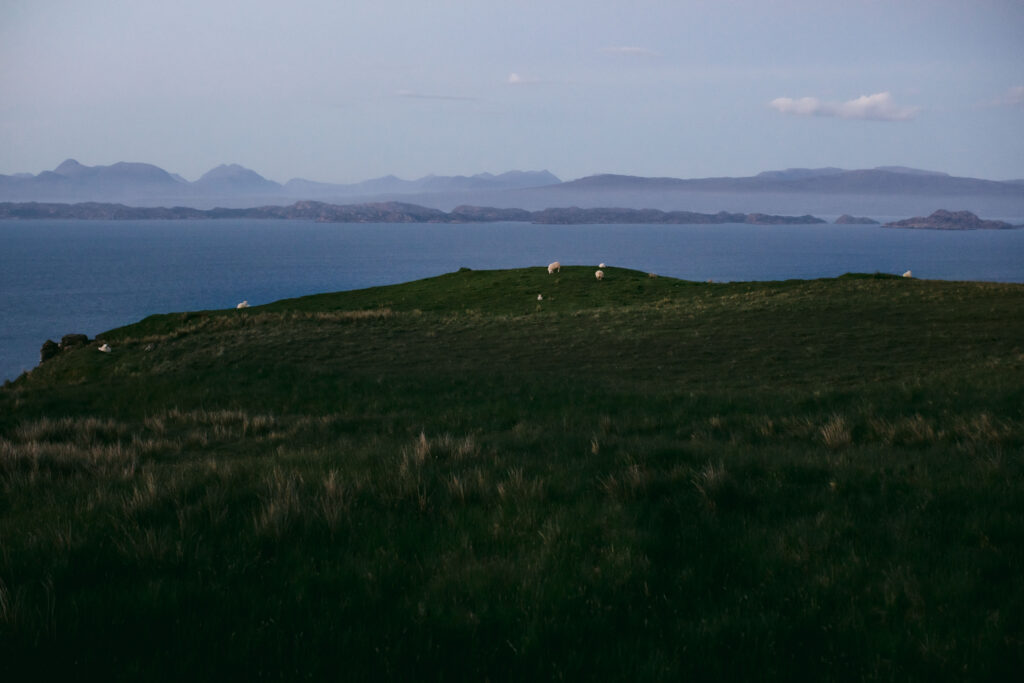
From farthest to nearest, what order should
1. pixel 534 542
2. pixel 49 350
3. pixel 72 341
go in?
pixel 49 350
pixel 72 341
pixel 534 542

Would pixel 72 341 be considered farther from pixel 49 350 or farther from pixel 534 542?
pixel 534 542

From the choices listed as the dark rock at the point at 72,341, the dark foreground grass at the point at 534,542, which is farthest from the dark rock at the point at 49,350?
the dark foreground grass at the point at 534,542

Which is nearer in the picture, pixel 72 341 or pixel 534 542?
pixel 534 542

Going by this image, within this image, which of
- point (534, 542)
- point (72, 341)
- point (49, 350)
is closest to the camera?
point (534, 542)

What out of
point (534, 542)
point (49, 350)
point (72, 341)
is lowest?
point (49, 350)

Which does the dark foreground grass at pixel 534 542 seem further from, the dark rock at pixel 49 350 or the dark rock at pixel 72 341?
the dark rock at pixel 49 350

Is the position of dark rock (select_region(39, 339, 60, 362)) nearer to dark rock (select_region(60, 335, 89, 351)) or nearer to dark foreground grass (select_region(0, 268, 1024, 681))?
dark rock (select_region(60, 335, 89, 351))

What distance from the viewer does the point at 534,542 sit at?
539cm

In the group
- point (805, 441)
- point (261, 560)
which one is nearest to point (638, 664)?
point (261, 560)

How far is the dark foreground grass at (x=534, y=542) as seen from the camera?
387cm

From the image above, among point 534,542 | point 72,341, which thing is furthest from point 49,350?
point 534,542

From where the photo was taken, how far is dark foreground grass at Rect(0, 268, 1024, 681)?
3867 millimetres

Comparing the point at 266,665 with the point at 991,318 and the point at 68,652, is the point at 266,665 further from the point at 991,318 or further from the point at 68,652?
the point at 991,318

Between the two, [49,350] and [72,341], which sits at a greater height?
[72,341]
